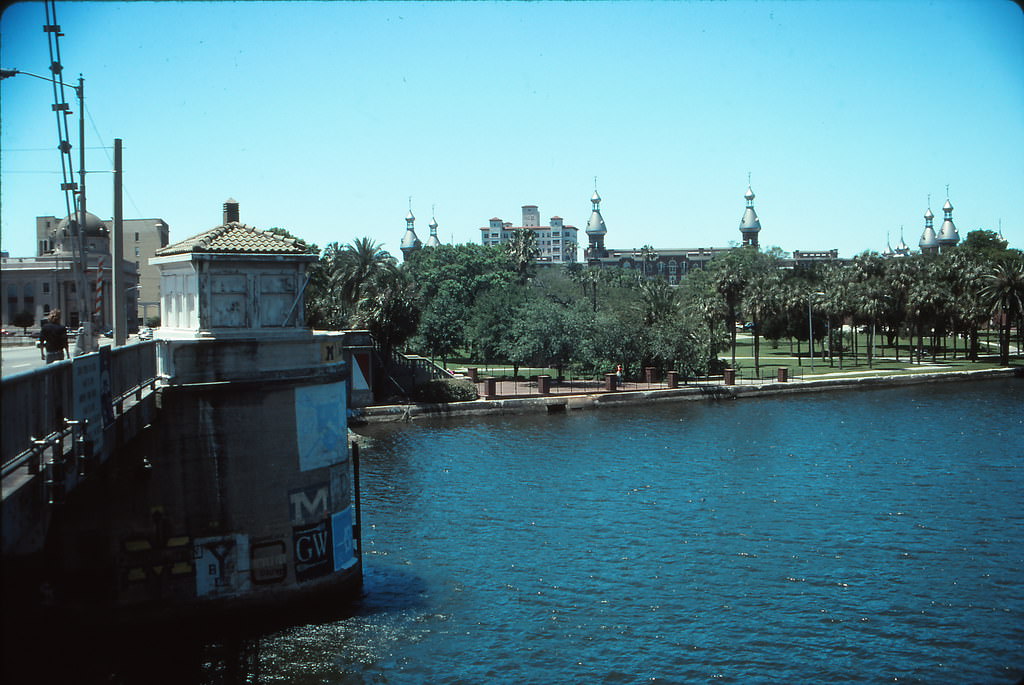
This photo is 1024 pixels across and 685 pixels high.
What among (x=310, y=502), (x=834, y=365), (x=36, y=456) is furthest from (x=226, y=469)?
(x=834, y=365)

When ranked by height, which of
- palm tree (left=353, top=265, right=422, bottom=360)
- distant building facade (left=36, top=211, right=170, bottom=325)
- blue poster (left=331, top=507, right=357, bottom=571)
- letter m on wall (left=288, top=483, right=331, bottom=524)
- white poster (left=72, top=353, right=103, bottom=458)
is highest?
distant building facade (left=36, top=211, right=170, bottom=325)

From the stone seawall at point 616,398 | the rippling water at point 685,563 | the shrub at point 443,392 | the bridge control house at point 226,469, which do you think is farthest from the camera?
the shrub at point 443,392

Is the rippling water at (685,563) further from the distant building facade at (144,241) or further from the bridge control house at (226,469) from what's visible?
the distant building facade at (144,241)

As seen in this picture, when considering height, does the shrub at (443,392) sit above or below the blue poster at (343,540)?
above

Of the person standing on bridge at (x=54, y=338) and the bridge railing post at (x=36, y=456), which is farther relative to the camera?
the person standing on bridge at (x=54, y=338)

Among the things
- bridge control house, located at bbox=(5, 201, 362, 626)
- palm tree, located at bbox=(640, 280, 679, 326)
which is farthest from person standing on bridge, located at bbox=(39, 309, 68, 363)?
palm tree, located at bbox=(640, 280, 679, 326)

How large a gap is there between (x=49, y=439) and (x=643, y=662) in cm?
1289

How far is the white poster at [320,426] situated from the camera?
69.1 feet

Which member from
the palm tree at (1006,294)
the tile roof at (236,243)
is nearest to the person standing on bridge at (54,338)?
the tile roof at (236,243)

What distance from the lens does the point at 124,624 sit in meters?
18.7

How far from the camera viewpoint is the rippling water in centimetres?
1950

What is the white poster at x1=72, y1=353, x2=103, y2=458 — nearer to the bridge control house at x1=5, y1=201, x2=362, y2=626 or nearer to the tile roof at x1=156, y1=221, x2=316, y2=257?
the bridge control house at x1=5, y1=201, x2=362, y2=626

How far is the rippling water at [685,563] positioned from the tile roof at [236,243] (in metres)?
8.72

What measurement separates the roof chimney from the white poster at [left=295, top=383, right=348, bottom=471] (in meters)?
6.44
